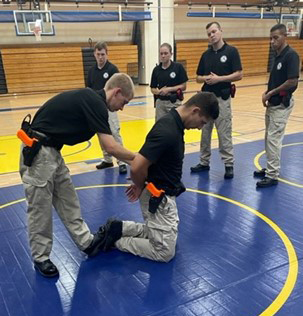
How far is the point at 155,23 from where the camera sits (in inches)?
699

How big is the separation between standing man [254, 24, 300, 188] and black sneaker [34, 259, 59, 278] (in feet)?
10.5

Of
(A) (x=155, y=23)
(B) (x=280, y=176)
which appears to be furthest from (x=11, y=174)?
(A) (x=155, y=23)

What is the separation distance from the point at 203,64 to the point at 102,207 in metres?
2.79

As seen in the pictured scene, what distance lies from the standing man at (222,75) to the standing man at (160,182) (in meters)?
2.30

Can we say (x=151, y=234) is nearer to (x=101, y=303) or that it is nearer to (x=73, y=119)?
(x=101, y=303)

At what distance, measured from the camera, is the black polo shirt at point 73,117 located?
2.97 metres

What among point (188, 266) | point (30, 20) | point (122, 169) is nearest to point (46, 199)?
point (188, 266)

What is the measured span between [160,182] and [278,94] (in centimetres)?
260

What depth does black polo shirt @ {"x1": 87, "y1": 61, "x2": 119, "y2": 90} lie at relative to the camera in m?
5.79

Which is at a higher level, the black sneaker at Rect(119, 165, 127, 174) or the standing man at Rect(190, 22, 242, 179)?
the standing man at Rect(190, 22, 242, 179)

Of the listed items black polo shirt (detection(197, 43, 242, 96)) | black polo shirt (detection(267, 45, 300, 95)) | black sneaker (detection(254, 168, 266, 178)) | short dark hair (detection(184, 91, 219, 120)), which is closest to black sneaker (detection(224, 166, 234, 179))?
black sneaker (detection(254, 168, 266, 178))

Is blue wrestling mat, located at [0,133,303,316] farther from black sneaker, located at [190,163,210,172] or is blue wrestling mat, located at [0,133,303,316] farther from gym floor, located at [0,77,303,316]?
black sneaker, located at [190,163,210,172]

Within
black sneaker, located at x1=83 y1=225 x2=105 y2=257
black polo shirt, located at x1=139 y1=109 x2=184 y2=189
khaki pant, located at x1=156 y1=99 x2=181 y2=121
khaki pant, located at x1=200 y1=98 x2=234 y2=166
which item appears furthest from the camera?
khaki pant, located at x1=156 y1=99 x2=181 y2=121

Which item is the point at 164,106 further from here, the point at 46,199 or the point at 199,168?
the point at 46,199
